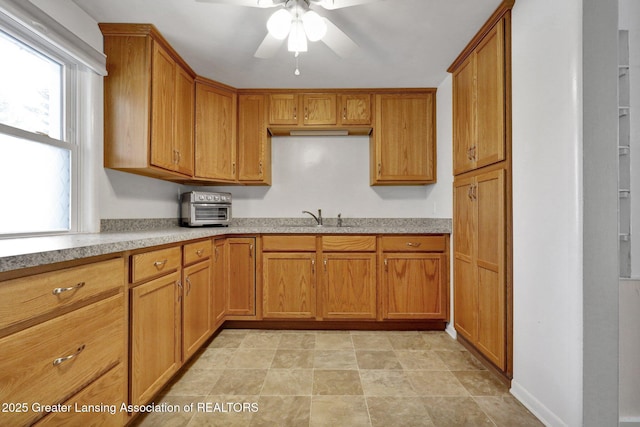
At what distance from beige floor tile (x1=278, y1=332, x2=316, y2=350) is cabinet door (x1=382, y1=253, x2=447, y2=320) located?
0.70 m

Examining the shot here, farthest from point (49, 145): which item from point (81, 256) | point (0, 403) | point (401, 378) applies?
point (401, 378)

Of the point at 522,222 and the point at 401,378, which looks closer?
the point at 522,222

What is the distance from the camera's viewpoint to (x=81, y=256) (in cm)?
105

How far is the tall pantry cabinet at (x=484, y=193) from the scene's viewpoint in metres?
1.76

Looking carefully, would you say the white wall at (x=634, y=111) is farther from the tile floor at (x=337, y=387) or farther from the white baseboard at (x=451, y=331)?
the white baseboard at (x=451, y=331)

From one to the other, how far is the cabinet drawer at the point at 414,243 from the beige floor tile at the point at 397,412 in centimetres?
124

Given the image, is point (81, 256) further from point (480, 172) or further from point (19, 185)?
point (480, 172)

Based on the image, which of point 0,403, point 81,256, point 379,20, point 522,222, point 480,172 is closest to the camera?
point 0,403

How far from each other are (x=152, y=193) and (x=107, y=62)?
0.98m

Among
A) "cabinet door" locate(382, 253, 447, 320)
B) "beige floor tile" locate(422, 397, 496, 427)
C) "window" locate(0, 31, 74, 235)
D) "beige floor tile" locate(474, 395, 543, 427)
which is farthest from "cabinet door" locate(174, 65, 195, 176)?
"beige floor tile" locate(474, 395, 543, 427)

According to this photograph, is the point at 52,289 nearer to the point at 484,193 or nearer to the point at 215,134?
the point at 215,134

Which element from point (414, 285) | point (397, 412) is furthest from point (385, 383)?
point (414, 285)

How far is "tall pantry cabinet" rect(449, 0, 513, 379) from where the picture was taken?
1760 mm

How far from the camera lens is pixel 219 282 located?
2529mm
